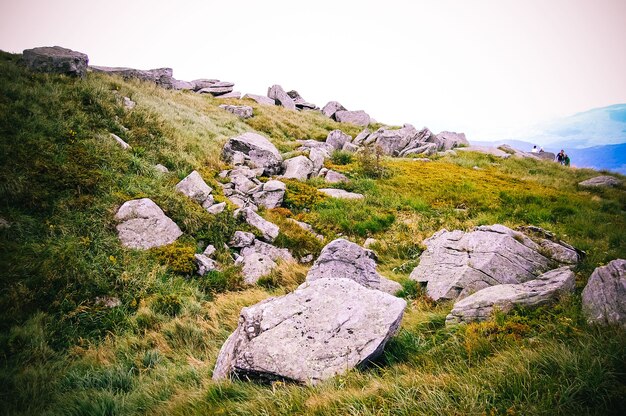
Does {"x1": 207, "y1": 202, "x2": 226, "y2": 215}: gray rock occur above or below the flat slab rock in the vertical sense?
above

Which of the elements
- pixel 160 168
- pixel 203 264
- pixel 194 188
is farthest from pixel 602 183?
pixel 160 168

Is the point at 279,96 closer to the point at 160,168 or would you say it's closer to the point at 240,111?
the point at 240,111

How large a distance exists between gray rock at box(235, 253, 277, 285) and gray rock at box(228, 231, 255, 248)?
49cm

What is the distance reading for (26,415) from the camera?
4039mm

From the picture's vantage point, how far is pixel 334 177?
18156 mm

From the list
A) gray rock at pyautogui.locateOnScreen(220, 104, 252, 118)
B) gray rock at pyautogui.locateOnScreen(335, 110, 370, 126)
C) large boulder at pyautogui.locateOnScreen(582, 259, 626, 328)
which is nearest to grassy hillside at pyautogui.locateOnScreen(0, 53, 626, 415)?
large boulder at pyautogui.locateOnScreen(582, 259, 626, 328)

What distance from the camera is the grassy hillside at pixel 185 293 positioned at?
10.6ft

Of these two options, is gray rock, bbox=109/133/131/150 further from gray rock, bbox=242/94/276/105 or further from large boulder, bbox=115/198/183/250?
gray rock, bbox=242/94/276/105

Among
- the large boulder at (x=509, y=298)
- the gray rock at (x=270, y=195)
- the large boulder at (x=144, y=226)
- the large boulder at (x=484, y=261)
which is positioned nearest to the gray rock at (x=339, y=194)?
the gray rock at (x=270, y=195)

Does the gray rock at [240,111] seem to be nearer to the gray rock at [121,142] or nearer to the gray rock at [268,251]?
the gray rock at [121,142]

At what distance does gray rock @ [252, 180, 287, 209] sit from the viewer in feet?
43.7

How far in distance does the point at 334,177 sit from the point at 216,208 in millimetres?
8958

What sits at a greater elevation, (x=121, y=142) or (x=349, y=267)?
(x=121, y=142)

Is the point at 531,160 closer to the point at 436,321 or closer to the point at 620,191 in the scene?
the point at 620,191
